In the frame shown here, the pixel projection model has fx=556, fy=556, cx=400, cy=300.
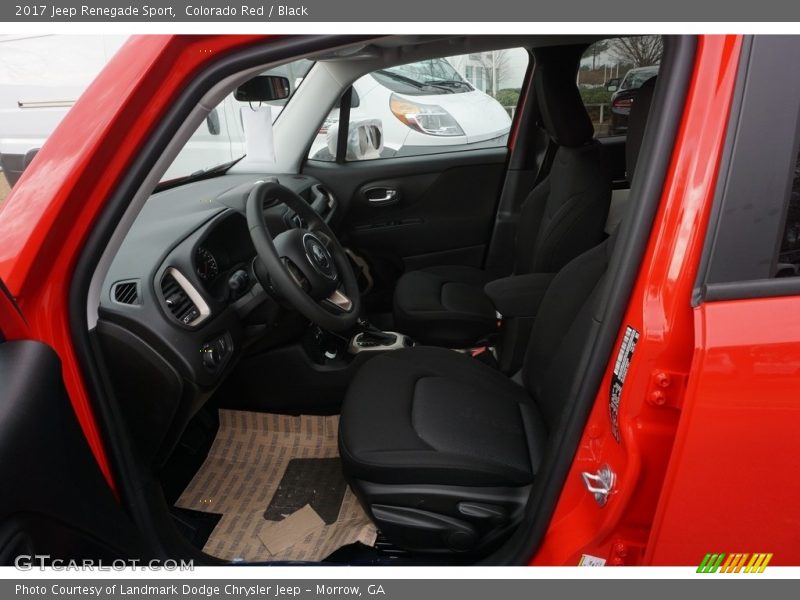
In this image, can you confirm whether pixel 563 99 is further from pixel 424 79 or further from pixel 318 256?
pixel 318 256

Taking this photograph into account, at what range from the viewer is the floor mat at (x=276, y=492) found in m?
1.52

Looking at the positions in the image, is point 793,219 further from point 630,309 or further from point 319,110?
point 319,110

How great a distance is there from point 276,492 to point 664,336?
1.30 meters

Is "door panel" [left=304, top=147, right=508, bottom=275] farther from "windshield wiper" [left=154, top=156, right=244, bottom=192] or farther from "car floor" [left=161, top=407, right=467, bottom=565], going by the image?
"car floor" [left=161, top=407, right=467, bottom=565]

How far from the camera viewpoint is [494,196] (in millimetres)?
2912

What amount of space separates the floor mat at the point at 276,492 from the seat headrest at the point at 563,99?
4.39ft

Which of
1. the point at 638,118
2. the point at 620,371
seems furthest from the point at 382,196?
the point at 620,371

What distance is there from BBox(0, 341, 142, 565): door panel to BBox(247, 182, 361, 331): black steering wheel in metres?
0.56

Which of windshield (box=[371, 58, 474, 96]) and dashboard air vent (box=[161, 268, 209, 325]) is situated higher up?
windshield (box=[371, 58, 474, 96])

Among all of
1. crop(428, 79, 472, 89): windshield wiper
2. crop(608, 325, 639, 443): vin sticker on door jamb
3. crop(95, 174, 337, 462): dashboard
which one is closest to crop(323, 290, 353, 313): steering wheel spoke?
crop(95, 174, 337, 462): dashboard

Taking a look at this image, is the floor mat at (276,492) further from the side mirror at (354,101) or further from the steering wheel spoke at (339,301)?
the side mirror at (354,101)

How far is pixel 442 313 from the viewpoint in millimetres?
2211

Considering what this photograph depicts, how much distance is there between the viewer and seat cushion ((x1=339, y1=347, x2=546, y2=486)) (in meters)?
1.24

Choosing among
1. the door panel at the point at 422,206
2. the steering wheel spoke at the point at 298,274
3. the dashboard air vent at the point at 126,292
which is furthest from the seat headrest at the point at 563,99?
the dashboard air vent at the point at 126,292
